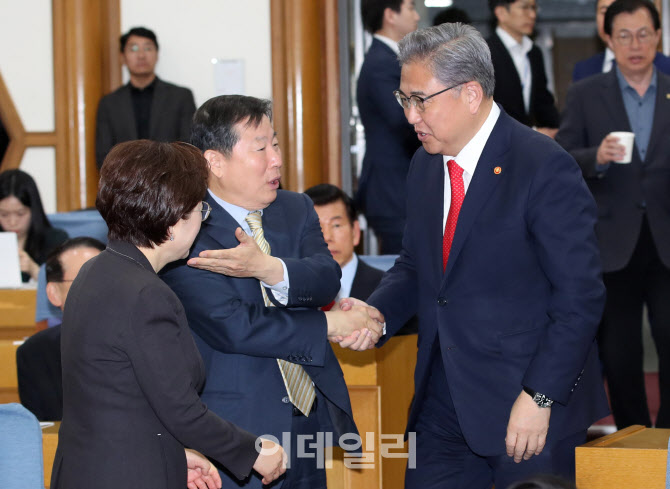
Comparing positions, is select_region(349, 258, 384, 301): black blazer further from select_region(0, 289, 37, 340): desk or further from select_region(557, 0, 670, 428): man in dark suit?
select_region(0, 289, 37, 340): desk

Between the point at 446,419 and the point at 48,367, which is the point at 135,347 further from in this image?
the point at 48,367

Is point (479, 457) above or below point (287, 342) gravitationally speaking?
below

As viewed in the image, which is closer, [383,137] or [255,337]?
[255,337]

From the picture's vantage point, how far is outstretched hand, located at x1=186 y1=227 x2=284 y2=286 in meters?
2.19

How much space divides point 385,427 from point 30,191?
2961 millimetres

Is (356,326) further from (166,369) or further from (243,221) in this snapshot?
(166,369)

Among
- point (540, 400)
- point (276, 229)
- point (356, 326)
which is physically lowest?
point (540, 400)

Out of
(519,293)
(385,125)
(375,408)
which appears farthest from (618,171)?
(519,293)

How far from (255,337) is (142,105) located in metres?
4.18

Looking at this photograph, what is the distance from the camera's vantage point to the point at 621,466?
6.95ft

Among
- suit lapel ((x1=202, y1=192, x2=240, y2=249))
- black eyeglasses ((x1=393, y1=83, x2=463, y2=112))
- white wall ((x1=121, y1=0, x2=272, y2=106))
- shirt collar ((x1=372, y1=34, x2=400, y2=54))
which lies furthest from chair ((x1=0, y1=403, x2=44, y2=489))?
white wall ((x1=121, y1=0, x2=272, y2=106))

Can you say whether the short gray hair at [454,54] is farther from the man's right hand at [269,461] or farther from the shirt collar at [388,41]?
the shirt collar at [388,41]

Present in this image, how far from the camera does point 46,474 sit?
2.38m

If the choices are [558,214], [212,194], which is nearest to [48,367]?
[212,194]
